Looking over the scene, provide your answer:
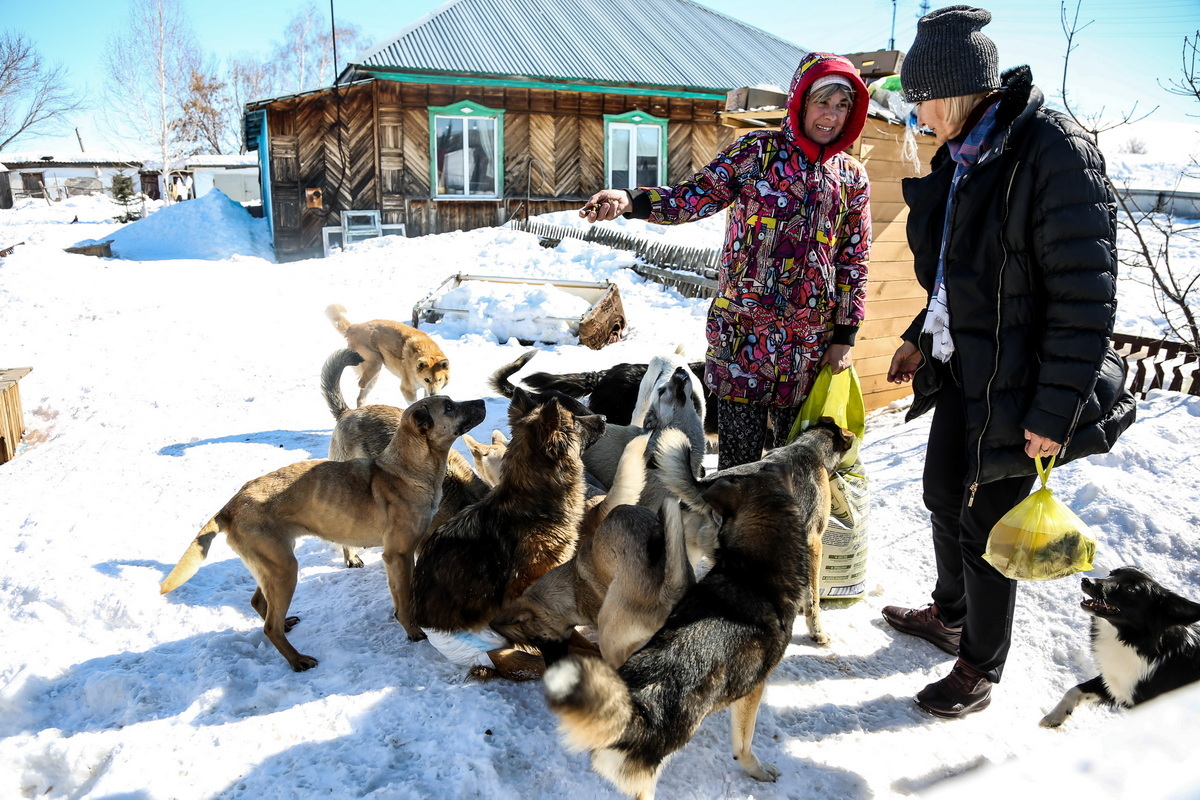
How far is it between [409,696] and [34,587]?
89.2 inches

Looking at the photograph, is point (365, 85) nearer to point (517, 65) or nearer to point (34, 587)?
point (517, 65)

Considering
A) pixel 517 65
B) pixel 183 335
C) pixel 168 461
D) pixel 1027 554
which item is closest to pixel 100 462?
pixel 168 461

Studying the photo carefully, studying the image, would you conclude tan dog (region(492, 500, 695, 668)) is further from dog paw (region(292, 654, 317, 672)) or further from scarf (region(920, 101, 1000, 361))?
scarf (region(920, 101, 1000, 361))

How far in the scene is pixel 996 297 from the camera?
8.28ft

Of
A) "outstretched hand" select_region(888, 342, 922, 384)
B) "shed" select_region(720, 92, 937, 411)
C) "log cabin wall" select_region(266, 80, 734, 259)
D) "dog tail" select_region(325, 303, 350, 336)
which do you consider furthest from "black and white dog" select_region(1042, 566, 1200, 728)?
"log cabin wall" select_region(266, 80, 734, 259)

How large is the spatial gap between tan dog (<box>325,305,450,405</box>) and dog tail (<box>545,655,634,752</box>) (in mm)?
4741

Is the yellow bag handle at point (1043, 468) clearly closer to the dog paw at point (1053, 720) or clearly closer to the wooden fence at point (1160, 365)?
the dog paw at point (1053, 720)

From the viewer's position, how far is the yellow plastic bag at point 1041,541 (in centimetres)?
241

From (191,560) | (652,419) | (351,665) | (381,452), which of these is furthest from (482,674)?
(652,419)

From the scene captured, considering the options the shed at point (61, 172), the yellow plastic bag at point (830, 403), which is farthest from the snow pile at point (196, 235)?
the shed at point (61, 172)

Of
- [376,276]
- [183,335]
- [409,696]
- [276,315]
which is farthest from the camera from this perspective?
[376,276]

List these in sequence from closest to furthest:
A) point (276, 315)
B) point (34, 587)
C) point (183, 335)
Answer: point (34, 587), point (183, 335), point (276, 315)

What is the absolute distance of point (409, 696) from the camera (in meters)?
2.91

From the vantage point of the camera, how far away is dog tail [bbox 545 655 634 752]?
1.89 m
